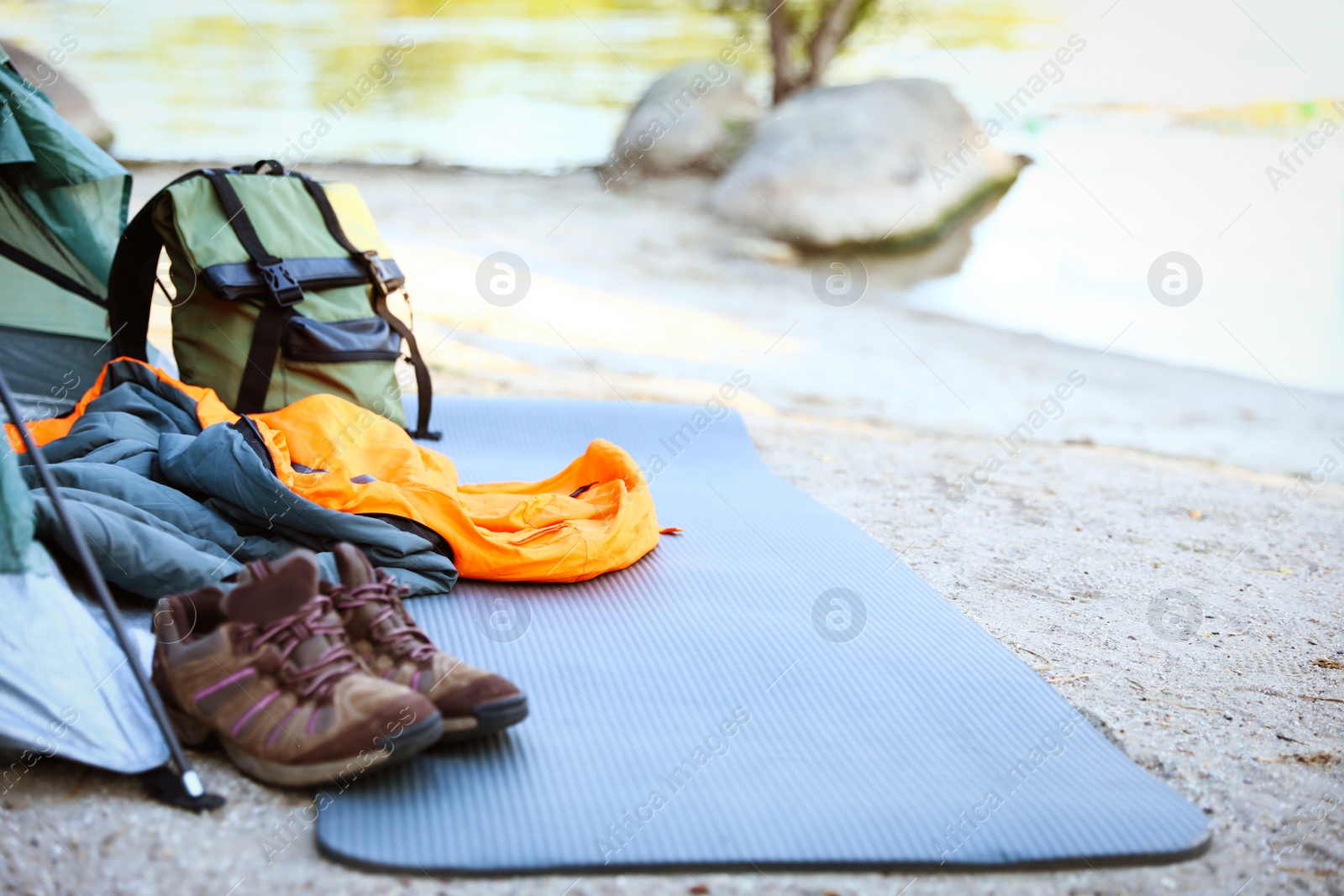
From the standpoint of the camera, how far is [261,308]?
2.37 meters

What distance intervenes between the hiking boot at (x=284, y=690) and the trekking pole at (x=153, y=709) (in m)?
0.03

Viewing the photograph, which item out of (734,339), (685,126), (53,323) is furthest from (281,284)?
(685,126)

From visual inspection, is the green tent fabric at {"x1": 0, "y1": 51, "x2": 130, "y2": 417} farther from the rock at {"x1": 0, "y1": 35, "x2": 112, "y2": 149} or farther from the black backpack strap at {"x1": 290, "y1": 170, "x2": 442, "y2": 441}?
the rock at {"x1": 0, "y1": 35, "x2": 112, "y2": 149}

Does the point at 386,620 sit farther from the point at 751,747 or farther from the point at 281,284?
the point at 281,284

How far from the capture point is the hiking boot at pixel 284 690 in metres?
1.27

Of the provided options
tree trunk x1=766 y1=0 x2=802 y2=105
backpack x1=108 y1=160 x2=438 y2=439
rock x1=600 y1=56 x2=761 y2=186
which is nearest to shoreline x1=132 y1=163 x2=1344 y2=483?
rock x1=600 y1=56 x2=761 y2=186

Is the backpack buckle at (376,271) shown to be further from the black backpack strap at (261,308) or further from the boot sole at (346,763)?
the boot sole at (346,763)

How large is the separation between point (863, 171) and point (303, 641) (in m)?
6.19

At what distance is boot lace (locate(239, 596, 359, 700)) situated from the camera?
1310 mm

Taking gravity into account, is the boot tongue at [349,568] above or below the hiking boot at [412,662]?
above

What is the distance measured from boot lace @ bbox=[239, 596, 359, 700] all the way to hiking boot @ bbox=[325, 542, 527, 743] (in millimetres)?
48

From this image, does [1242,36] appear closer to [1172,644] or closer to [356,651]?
[1172,644]

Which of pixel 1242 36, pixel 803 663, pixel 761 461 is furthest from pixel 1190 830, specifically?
pixel 1242 36

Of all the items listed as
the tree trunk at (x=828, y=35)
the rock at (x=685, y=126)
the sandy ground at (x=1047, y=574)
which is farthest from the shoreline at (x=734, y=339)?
the tree trunk at (x=828, y=35)
